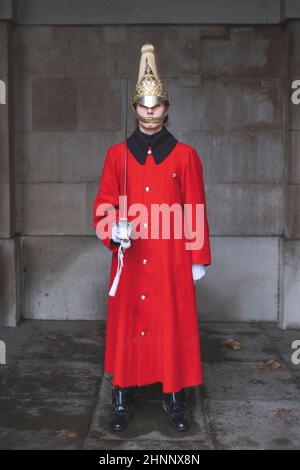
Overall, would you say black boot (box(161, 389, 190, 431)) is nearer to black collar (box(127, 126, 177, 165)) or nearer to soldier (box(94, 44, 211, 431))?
soldier (box(94, 44, 211, 431))

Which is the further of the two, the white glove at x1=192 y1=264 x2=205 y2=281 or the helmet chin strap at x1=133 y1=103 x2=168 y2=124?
the white glove at x1=192 y1=264 x2=205 y2=281

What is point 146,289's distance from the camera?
14.0 ft

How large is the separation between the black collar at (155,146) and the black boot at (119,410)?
4.90ft

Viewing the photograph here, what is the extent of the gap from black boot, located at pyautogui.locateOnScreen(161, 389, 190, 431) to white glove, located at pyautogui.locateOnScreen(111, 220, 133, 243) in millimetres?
1093

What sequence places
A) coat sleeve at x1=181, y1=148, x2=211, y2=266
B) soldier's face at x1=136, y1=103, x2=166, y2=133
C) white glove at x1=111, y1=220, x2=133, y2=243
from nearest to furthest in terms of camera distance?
white glove at x1=111, y1=220, x2=133, y2=243 → soldier's face at x1=136, y1=103, x2=166, y2=133 → coat sleeve at x1=181, y1=148, x2=211, y2=266

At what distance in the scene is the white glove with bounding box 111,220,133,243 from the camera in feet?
13.3

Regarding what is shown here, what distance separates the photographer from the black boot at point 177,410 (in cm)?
425

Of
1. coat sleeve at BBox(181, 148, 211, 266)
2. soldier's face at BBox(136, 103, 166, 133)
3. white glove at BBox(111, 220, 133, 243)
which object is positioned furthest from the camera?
coat sleeve at BBox(181, 148, 211, 266)

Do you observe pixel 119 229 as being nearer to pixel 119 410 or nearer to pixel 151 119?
pixel 151 119

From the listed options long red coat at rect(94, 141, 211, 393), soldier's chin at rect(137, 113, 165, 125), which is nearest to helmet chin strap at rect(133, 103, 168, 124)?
soldier's chin at rect(137, 113, 165, 125)

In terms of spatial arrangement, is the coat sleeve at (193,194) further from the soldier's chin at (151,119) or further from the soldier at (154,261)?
the soldier's chin at (151,119)

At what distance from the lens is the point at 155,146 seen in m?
4.23

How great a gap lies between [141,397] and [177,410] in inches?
20.8

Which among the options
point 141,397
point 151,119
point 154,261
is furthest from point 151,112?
point 141,397
